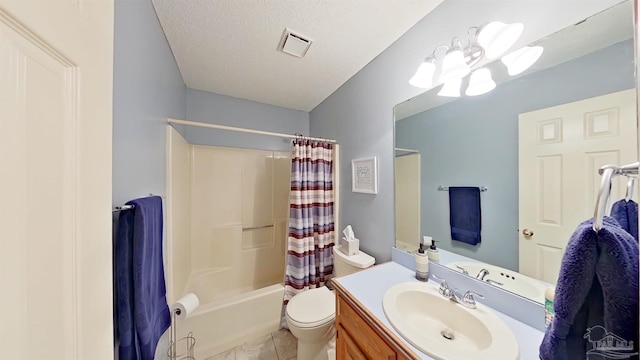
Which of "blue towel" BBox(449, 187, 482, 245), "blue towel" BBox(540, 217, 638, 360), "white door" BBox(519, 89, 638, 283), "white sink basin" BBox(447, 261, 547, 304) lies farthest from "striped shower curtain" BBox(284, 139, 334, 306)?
"blue towel" BBox(540, 217, 638, 360)

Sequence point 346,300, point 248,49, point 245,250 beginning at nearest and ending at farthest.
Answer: point 346,300 < point 248,49 < point 245,250

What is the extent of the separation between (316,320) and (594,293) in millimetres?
1276

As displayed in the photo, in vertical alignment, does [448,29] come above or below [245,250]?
above

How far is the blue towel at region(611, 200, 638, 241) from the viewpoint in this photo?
53 cm

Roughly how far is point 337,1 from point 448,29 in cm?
62

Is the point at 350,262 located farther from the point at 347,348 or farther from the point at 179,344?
the point at 179,344

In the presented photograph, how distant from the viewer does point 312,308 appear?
1.46m

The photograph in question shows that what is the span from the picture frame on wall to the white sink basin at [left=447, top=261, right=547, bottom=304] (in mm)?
755

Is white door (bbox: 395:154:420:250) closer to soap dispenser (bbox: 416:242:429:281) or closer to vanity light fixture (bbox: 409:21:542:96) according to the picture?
soap dispenser (bbox: 416:242:429:281)

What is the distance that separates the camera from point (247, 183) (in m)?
2.42
